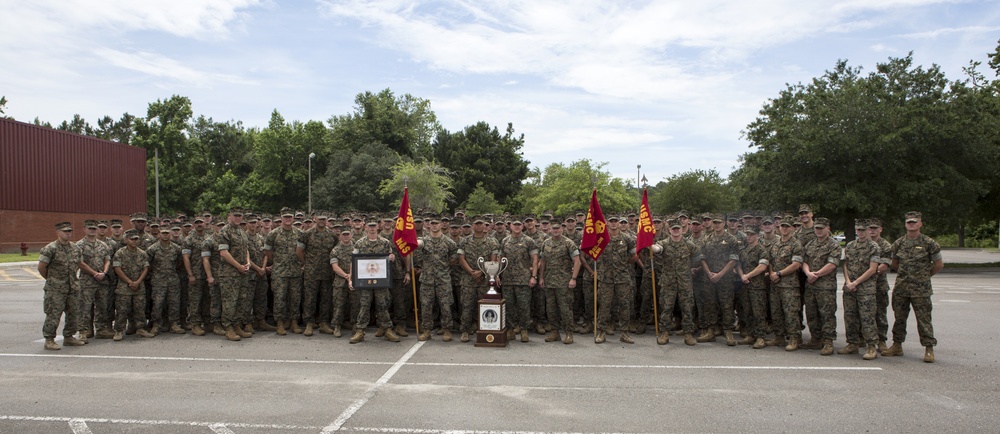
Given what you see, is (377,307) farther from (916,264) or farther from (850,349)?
(916,264)

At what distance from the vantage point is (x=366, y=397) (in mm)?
6703

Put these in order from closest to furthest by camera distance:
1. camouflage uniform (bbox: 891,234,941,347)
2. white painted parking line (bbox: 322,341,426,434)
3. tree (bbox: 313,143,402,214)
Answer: white painted parking line (bbox: 322,341,426,434) < camouflage uniform (bbox: 891,234,941,347) < tree (bbox: 313,143,402,214)

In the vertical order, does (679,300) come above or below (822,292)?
below

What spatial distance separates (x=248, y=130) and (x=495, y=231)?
256 ft

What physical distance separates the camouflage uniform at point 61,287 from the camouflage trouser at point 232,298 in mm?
2072

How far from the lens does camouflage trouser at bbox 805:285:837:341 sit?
897 centimetres

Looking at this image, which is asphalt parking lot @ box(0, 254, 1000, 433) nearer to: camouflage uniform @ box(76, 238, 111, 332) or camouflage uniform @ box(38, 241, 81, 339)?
camouflage uniform @ box(38, 241, 81, 339)

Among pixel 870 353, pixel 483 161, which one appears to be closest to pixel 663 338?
pixel 870 353

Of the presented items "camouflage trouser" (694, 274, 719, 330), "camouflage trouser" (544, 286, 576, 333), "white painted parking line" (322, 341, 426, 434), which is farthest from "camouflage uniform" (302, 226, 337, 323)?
"camouflage trouser" (694, 274, 719, 330)

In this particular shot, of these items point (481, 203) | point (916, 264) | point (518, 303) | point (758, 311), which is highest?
point (481, 203)

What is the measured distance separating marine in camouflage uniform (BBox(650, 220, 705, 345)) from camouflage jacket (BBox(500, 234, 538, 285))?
2.09 m

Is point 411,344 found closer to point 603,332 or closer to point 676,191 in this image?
point 603,332

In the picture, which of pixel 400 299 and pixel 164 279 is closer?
pixel 164 279

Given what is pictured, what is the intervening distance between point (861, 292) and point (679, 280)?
250 centimetres
